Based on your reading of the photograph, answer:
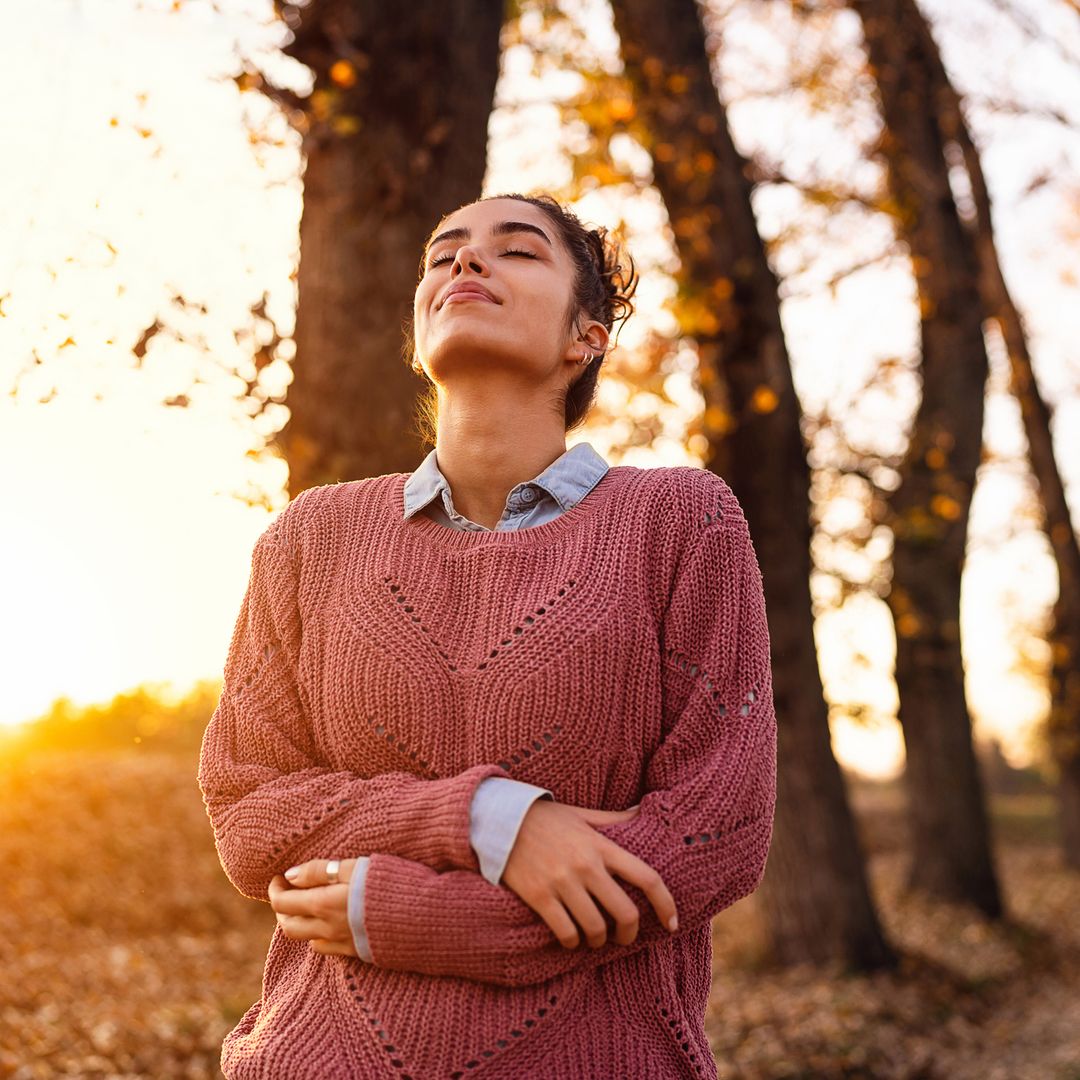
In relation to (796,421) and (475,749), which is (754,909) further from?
(475,749)

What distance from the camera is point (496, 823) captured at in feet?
5.63

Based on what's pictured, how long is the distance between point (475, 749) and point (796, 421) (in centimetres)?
524

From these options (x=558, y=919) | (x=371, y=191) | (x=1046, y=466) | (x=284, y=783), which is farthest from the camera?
(x=1046, y=466)

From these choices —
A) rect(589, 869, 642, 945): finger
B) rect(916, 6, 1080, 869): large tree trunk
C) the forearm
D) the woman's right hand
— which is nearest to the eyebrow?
the forearm

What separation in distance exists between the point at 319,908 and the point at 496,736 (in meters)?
0.39

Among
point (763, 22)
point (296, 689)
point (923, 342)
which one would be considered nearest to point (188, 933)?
point (296, 689)

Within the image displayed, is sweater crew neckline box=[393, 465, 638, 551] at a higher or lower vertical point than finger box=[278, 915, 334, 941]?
higher

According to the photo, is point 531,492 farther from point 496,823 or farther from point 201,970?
point 201,970

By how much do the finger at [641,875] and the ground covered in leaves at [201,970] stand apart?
4247 mm

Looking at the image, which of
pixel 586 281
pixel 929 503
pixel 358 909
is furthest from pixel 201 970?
pixel 929 503

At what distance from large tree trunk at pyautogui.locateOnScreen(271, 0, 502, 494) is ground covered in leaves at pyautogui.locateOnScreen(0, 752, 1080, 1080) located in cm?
338

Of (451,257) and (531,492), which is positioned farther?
(451,257)

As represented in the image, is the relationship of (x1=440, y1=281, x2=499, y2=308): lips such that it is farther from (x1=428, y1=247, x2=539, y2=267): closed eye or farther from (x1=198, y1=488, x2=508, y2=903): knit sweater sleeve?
(x1=198, y1=488, x2=508, y2=903): knit sweater sleeve

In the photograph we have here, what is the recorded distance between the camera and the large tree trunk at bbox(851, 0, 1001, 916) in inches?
390
